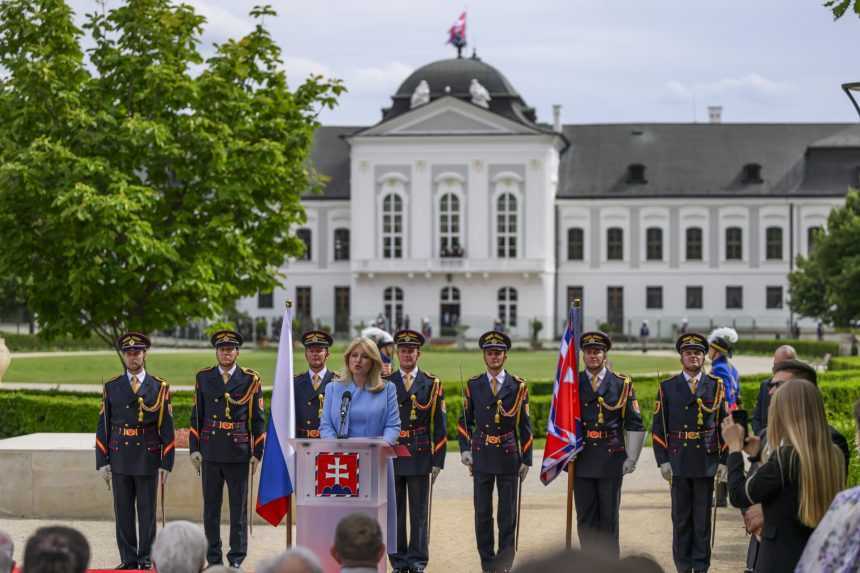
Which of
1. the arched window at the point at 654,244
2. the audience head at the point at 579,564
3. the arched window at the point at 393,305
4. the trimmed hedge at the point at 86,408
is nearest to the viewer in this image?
the audience head at the point at 579,564

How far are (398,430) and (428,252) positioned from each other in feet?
181

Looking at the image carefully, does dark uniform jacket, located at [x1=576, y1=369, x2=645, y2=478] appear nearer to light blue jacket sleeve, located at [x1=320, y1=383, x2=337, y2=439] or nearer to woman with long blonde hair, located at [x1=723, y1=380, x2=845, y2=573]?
light blue jacket sleeve, located at [x1=320, y1=383, x2=337, y2=439]

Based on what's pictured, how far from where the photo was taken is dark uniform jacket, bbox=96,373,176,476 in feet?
33.5

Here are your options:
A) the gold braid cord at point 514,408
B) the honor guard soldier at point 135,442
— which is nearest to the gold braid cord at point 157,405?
the honor guard soldier at point 135,442

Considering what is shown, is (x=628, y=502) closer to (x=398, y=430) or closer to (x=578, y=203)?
(x=398, y=430)

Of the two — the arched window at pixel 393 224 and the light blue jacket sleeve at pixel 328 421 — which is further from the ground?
the arched window at pixel 393 224

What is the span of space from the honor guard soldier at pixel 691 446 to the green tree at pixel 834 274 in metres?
40.2

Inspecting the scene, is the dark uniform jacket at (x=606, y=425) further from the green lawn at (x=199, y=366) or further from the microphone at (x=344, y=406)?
the green lawn at (x=199, y=366)

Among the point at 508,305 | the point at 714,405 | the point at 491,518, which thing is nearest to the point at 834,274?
the point at 508,305

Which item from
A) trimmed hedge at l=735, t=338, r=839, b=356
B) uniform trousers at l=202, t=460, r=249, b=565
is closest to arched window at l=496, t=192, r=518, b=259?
trimmed hedge at l=735, t=338, r=839, b=356

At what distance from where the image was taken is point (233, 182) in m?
19.8

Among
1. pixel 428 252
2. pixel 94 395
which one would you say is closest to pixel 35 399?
pixel 94 395

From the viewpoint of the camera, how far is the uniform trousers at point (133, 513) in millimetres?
10094

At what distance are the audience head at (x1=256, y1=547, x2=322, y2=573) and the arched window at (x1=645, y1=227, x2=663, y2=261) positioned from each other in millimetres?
62709
